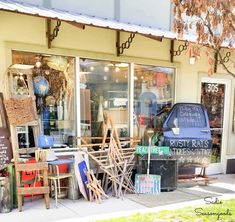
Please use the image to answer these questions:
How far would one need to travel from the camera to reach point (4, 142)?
497cm

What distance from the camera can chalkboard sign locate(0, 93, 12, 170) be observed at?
492 cm

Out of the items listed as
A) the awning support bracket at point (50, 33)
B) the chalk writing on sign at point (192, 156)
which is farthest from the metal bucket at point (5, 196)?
the chalk writing on sign at point (192, 156)

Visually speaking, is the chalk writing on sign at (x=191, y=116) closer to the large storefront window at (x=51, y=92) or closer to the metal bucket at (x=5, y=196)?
the large storefront window at (x=51, y=92)

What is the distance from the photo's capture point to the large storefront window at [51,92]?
5.36 metres

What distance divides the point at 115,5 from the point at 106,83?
163 cm

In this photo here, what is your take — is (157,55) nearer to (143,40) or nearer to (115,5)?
(143,40)

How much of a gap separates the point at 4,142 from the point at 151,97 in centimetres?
345

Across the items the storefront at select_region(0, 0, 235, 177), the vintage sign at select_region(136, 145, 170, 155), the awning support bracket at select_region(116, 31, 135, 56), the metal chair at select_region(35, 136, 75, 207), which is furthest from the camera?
the awning support bracket at select_region(116, 31, 135, 56)

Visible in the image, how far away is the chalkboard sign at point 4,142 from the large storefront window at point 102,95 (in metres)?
1.50

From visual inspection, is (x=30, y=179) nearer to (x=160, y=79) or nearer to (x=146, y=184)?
(x=146, y=184)

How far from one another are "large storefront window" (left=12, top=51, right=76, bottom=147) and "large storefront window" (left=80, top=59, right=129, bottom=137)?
0.85 ft

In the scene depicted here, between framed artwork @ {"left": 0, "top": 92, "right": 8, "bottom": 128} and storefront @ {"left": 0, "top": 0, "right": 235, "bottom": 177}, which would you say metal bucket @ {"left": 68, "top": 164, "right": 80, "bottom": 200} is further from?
framed artwork @ {"left": 0, "top": 92, "right": 8, "bottom": 128}

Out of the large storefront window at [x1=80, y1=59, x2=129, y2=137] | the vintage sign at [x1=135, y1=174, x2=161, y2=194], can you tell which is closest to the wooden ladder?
the large storefront window at [x1=80, y1=59, x2=129, y2=137]

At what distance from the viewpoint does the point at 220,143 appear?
314 inches
